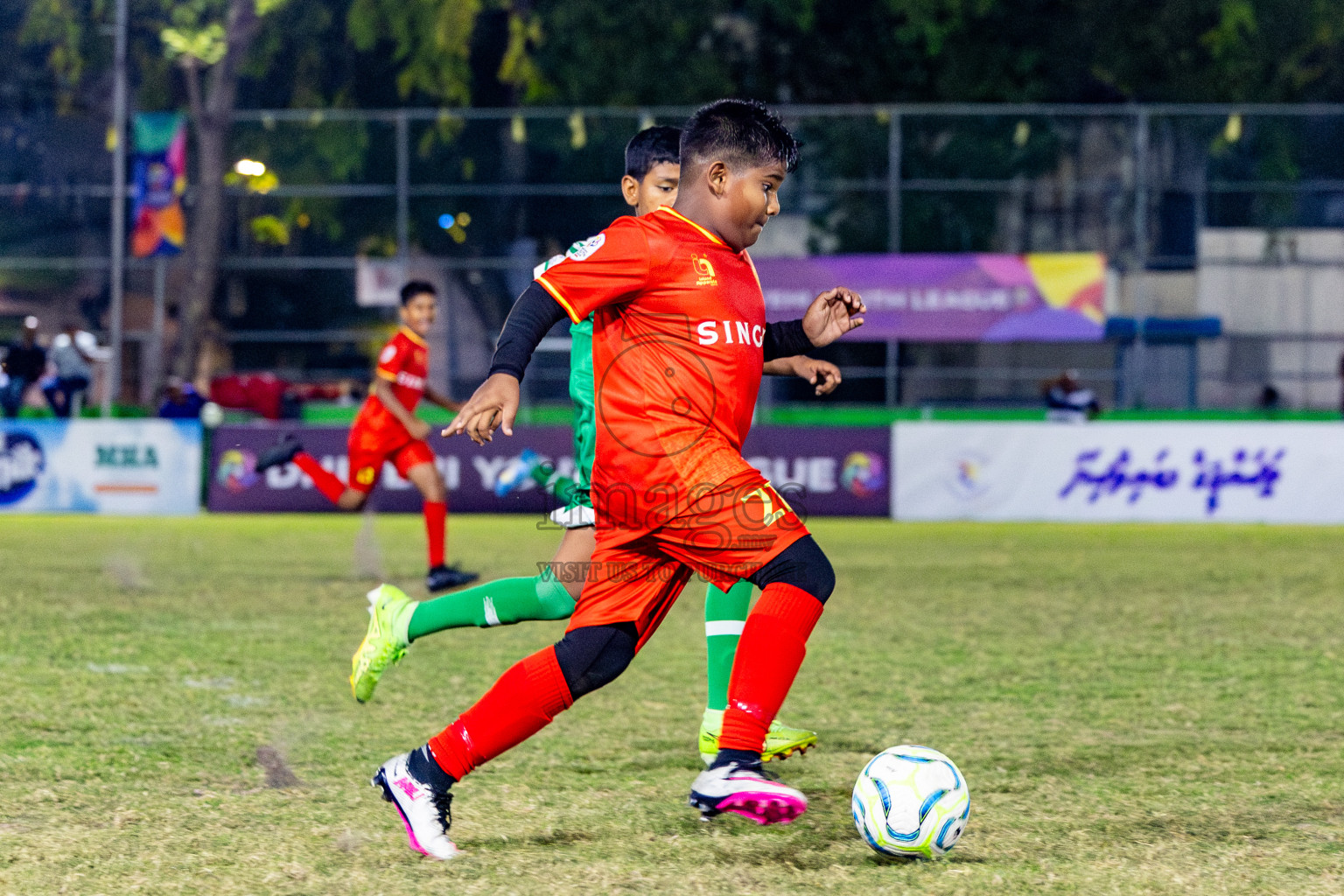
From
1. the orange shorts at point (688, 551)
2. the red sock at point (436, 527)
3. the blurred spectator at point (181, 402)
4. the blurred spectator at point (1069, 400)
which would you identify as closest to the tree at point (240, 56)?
the blurred spectator at point (181, 402)

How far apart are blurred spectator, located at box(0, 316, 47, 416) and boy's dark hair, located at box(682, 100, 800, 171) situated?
63.5 feet

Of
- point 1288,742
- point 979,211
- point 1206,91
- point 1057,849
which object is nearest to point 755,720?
point 1057,849

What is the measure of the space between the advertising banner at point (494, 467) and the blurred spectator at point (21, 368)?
20.7 feet

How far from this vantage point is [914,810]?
3588 millimetres

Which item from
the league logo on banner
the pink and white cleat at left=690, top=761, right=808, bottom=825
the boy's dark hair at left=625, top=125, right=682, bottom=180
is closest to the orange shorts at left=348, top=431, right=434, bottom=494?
the boy's dark hair at left=625, top=125, right=682, bottom=180

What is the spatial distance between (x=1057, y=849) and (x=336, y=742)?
2.41 m

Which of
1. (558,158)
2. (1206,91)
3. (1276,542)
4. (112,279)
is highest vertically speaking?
(1206,91)

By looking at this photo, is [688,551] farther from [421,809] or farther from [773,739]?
[773,739]

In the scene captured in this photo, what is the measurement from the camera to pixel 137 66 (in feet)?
98.1

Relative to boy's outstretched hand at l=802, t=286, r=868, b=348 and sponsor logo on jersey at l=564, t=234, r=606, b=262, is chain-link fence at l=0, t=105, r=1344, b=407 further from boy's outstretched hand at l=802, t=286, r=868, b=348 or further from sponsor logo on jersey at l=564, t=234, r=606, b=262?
sponsor logo on jersey at l=564, t=234, r=606, b=262

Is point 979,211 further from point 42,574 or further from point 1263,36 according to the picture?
point 42,574

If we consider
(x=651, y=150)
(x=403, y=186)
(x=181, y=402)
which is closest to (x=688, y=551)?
(x=651, y=150)

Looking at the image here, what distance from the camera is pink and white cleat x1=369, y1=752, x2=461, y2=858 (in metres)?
3.55

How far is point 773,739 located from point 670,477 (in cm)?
115
